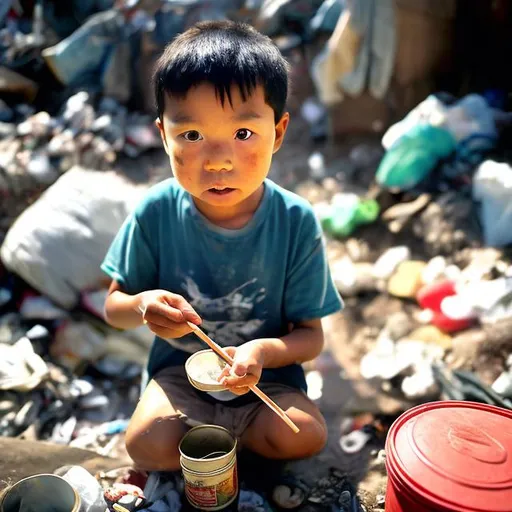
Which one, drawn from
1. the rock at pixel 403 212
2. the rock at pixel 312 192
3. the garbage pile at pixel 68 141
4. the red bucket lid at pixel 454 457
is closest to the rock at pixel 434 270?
the rock at pixel 403 212

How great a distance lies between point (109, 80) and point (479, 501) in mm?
4649

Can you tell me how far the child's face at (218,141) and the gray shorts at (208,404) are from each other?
26.2 inches

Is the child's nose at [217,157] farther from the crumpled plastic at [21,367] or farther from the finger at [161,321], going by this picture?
the crumpled plastic at [21,367]

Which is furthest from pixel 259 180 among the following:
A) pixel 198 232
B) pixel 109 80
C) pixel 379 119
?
pixel 109 80

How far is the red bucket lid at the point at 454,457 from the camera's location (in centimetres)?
135

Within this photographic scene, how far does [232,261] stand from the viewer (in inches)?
75.9

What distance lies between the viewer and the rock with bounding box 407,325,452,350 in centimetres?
287

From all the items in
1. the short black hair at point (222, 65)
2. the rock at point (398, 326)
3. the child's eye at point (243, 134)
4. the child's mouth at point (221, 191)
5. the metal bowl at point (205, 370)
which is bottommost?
the rock at point (398, 326)

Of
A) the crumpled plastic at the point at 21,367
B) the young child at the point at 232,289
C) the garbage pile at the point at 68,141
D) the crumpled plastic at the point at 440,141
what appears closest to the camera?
the young child at the point at 232,289

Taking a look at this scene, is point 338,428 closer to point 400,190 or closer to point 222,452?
point 222,452

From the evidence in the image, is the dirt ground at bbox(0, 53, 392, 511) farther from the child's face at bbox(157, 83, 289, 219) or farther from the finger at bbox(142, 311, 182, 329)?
the child's face at bbox(157, 83, 289, 219)

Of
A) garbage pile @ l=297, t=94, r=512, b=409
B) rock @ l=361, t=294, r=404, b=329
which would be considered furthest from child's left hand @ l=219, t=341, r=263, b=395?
rock @ l=361, t=294, r=404, b=329

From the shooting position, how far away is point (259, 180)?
171 centimetres

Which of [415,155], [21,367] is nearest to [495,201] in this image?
[415,155]
